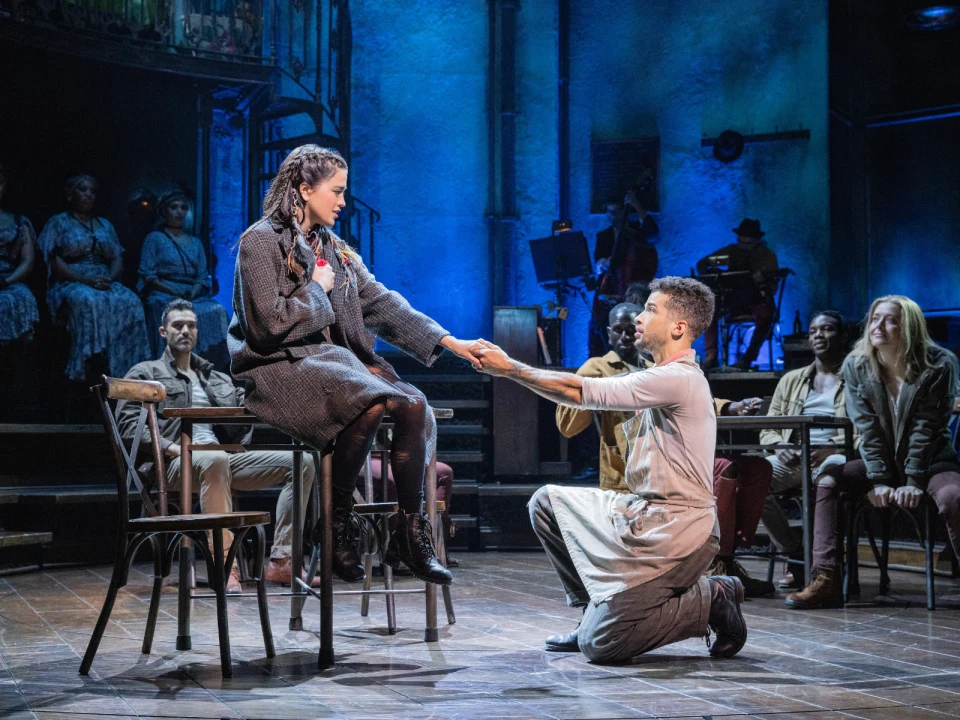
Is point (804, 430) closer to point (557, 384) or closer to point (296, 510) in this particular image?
point (557, 384)

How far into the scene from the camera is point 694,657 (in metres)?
3.46

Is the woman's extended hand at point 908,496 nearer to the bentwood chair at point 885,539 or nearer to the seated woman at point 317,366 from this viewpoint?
the bentwood chair at point 885,539

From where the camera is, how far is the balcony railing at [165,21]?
898cm

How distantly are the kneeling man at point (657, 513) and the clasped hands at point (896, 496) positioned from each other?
1.45 meters

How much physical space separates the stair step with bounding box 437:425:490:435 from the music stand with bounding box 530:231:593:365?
267 cm

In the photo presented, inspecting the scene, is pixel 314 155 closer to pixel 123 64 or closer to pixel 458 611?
pixel 458 611

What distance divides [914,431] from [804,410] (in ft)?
3.42

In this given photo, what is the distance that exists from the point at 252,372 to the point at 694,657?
1.71 metres

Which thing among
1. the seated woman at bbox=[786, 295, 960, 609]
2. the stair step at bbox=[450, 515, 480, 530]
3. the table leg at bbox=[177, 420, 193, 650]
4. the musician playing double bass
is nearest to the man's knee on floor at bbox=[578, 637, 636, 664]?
the table leg at bbox=[177, 420, 193, 650]

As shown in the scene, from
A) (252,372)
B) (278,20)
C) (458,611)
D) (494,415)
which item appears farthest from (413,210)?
(252,372)

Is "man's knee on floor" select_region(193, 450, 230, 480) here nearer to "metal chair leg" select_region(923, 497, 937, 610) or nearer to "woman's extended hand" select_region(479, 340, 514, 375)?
"woman's extended hand" select_region(479, 340, 514, 375)

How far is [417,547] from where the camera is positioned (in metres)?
3.09

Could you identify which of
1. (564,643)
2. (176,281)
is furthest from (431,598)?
(176,281)

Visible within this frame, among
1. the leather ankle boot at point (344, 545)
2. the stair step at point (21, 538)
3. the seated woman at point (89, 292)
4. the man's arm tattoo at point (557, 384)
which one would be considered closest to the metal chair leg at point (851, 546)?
the man's arm tattoo at point (557, 384)
